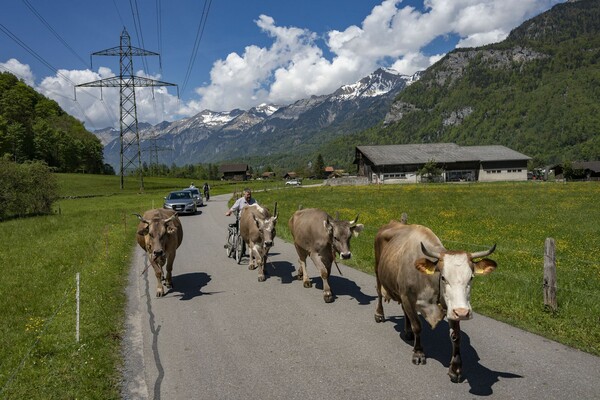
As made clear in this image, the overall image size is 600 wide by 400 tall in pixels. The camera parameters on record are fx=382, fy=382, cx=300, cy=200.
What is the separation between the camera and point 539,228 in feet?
69.3

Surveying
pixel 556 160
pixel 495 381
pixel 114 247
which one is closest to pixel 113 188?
pixel 114 247

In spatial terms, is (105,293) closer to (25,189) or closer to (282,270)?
(282,270)

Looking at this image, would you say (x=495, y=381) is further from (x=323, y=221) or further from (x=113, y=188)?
(x=113, y=188)

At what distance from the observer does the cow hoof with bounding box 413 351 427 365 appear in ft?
20.6

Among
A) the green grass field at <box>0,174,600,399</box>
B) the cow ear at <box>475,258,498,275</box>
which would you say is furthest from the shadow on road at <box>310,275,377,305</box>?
the cow ear at <box>475,258,498,275</box>

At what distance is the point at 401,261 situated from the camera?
21.3ft

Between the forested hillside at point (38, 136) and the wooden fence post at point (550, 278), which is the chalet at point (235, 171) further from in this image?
the wooden fence post at point (550, 278)

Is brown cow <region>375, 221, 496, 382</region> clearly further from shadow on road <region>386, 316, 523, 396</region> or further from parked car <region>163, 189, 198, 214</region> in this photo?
parked car <region>163, 189, 198, 214</region>

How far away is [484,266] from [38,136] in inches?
4846

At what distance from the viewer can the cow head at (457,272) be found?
4974mm

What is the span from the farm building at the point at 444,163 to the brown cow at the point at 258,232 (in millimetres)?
73608

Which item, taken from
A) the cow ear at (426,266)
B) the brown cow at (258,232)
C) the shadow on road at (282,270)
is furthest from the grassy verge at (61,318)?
the cow ear at (426,266)

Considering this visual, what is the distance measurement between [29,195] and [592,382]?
149ft

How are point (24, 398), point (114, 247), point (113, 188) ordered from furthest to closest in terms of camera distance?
point (113, 188) < point (114, 247) < point (24, 398)
